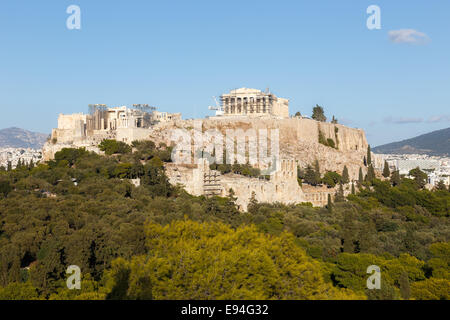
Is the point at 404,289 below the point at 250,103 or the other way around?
below

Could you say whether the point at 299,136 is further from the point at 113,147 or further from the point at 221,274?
the point at 221,274

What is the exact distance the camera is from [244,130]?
67625mm

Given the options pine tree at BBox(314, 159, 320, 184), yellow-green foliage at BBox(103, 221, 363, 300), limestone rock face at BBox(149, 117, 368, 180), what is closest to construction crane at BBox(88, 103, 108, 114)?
limestone rock face at BBox(149, 117, 368, 180)

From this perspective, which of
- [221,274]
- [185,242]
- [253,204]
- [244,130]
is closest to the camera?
[221,274]

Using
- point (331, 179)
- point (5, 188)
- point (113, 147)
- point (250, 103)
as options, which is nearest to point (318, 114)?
point (250, 103)

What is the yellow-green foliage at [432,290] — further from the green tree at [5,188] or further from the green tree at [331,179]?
the green tree at [331,179]

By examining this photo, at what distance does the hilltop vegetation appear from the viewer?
61.0ft

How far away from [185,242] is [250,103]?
58.1 metres

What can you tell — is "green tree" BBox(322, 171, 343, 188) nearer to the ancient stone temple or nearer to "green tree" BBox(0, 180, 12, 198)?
the ancient stone temple

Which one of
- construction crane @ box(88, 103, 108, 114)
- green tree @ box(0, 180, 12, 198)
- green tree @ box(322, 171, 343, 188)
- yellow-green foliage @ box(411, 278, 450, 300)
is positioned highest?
construction crane @ box(88, 103, 108, 114)

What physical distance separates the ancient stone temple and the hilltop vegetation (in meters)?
29.7

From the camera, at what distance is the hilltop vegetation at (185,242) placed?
18594 mm
